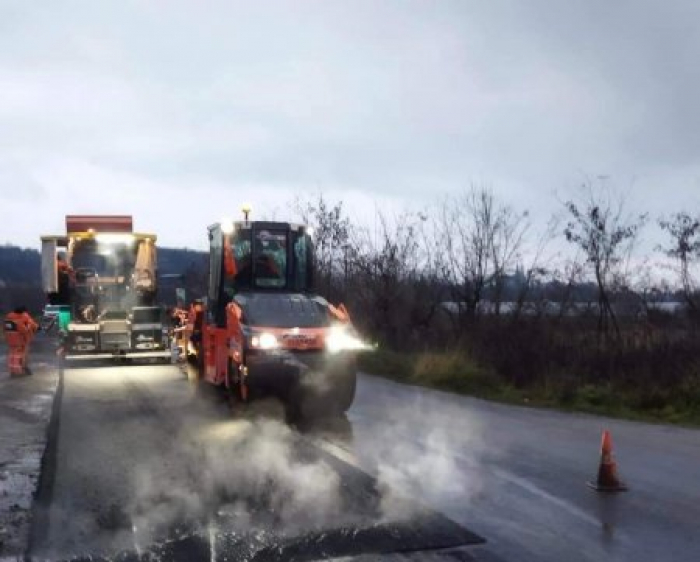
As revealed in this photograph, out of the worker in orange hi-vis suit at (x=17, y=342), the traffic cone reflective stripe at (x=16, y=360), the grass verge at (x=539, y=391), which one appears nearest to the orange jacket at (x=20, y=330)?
the worker in orange hi-vis suit at (x=17, y=342)

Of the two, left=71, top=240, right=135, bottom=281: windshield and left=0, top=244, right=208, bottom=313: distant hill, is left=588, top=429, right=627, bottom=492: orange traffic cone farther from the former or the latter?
left=71, top=240, right=135, bottom=281: windshield

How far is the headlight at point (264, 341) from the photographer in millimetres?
13305

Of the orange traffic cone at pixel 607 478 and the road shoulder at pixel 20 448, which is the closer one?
the road shoulder at pixel 20 448

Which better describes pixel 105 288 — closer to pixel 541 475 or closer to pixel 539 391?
pixel 539 391

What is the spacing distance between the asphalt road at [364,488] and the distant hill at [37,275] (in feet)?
22.8

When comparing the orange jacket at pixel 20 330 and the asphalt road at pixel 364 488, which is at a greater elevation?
the orange jacket at pixel 20 330

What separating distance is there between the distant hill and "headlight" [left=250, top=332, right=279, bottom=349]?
498 centimetres

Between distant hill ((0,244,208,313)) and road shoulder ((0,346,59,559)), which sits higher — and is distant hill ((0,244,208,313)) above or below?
above

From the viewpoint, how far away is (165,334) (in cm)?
2450

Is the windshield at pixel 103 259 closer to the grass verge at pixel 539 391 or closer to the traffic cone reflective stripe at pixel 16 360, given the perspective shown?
the traffic cone reflective stripe at pixel 16 360

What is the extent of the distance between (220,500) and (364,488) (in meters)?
1.37

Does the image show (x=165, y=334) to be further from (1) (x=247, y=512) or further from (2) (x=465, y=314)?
(1) (x=247, y=512)

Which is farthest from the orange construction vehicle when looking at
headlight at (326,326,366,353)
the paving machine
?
the paving machine

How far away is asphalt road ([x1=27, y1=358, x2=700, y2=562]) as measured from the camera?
6684 millimetres
